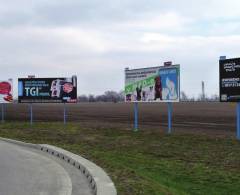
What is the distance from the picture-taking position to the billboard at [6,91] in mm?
32844

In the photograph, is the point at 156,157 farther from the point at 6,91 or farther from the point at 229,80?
the point at 6,91

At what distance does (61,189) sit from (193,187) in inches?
97.1

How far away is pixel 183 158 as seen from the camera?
14.1 m

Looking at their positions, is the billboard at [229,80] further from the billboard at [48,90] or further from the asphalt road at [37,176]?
the billboard at [48,90]

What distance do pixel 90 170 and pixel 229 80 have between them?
26.0ft

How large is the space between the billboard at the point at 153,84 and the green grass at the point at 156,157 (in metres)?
1.77

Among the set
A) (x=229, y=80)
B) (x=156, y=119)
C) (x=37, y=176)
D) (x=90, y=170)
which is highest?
(x=229, y=80)

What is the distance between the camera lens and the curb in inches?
373

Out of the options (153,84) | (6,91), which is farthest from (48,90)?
(153,84)

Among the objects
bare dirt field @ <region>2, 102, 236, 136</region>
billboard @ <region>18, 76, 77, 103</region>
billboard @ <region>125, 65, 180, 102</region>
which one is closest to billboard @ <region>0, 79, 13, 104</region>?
billboard @ <region>18, 76, 77, 103</region>

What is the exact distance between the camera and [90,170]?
11758mm

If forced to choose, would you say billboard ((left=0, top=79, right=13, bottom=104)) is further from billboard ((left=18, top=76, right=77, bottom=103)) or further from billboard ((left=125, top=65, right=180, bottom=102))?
billboard ((left=125, top=65, right=180, bottom=102))

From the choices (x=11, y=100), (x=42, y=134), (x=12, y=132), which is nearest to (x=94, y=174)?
(x=42, y=134)

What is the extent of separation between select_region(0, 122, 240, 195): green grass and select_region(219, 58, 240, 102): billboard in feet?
4.88
